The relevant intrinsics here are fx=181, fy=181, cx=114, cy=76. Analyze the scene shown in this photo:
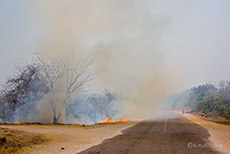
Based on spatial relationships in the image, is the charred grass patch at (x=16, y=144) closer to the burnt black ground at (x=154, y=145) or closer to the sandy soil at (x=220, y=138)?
the burnt black ground at (x=154, y=145)

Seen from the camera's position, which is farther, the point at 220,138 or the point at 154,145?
the point at 220,138

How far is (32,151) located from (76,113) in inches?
962

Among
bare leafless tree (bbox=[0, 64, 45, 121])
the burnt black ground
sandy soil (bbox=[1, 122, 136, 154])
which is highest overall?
bare leafless tree (bbox=[0, 64, 45, 121])

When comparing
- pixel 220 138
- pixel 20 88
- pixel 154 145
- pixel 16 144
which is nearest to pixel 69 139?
pixel 16 144

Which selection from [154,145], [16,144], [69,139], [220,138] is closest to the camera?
[16,144]

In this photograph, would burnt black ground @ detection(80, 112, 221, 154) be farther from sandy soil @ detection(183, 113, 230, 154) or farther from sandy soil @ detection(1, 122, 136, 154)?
sandy soil @ detection(1, 122, 136, 154)

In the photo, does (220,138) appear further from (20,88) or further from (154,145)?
(20,88)

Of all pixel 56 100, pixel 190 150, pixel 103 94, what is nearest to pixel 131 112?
pixel 103 94

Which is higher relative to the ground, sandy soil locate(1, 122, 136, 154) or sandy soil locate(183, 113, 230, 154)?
sandy soil locate(183, 113, 230, 154)

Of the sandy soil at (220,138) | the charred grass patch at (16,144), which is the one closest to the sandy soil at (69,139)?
the charred grass patch at (16,144)

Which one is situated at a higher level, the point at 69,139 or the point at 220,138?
the point at 220,138

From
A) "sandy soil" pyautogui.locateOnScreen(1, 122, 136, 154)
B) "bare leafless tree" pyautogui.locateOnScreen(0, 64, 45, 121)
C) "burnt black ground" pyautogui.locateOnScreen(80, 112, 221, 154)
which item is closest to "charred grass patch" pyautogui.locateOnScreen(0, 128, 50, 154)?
"sandy soil" pyautogui.locateOnScreen(1, 122, 136, 154)

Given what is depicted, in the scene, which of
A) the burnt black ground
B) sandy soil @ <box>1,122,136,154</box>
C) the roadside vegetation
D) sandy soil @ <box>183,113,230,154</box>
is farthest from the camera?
the roadside vegetation

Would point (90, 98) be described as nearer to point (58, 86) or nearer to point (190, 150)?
point (58, 86)
